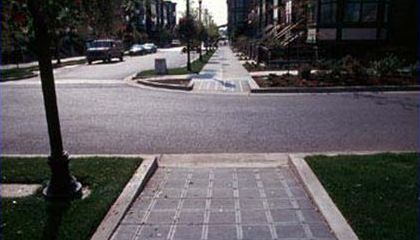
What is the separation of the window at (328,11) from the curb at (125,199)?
22.7 m

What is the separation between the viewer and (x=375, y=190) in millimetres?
5840

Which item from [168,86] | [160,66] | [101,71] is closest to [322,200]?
[168,86]

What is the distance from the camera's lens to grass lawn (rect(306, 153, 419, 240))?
4789 millimetres

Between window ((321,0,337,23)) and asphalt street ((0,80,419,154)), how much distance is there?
13.5 meters

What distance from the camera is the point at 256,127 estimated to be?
34.2 feet

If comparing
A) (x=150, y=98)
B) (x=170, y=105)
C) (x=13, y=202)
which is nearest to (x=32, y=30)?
(x=13, y=202)

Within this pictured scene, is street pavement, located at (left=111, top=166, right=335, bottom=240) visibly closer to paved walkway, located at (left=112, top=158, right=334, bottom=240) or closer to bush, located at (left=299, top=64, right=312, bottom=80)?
paved walkway, located at (left=112, top=158, right=334, bottom=240)

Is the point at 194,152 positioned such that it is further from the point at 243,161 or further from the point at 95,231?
the point at 95,231

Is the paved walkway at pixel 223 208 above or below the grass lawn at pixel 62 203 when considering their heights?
below

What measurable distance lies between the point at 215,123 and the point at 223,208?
5.45 m

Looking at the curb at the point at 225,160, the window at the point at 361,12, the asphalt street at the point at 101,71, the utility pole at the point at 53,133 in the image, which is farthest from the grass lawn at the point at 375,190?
the window at the point at 361,12

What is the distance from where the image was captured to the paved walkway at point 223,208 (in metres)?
4.89

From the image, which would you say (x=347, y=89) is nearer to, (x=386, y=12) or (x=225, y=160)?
(x=225, y=160)

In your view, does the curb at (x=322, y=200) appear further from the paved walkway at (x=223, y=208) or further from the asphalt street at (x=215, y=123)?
the asphalt street at (x=215, y=123)
